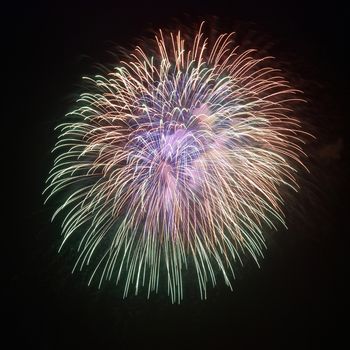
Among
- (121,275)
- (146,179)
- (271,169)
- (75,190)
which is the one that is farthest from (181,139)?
(121,275)

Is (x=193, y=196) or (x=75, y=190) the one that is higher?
(x=75, y=190)

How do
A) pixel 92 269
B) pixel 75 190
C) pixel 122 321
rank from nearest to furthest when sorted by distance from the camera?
pixel 75 190 < pixel 92 269 < pixel 122 321

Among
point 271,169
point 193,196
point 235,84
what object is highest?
point 235,84

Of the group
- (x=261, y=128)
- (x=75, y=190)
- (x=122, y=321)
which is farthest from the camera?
(x=122, y=321)

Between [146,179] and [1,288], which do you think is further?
[1,288]

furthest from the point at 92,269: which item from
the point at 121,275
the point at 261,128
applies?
the point at 261,128

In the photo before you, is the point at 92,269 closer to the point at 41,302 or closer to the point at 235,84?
the point at 41,302

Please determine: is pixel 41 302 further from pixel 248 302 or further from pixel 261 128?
pixel 261 128
